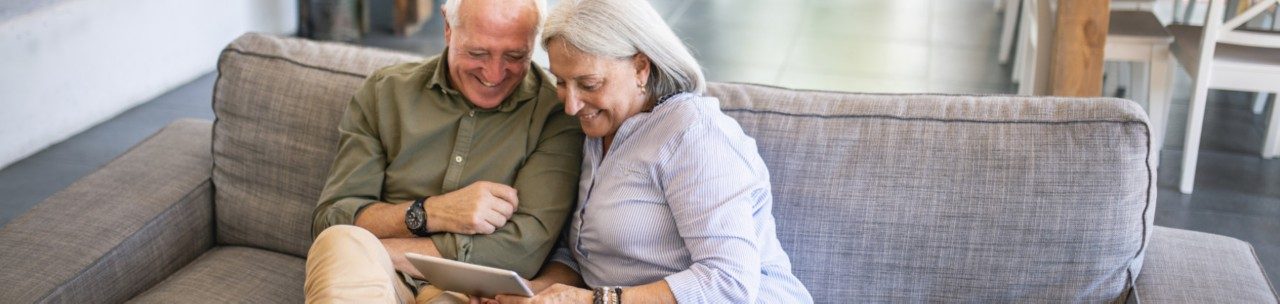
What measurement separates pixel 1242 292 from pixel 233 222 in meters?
1.80

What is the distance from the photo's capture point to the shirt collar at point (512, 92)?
1.99 meters

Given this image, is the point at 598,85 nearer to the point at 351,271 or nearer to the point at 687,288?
the point at 687,288

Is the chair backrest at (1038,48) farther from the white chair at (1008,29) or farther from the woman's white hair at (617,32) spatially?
the woman's white hair at (617,32)

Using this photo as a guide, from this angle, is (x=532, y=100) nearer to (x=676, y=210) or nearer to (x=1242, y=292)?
(x=676, y=210)

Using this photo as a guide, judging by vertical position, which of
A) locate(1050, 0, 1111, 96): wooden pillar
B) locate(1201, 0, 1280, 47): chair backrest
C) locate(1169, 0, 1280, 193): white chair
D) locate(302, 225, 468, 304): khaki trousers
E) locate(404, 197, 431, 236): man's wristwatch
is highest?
locate(302, 225, 468, 304): khaki trousers

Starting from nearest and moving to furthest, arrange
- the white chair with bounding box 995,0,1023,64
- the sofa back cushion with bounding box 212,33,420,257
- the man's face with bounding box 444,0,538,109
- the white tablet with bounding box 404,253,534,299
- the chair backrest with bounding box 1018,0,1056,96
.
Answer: the white tablet with bounding box 404,253,534,299 → the man's face with bounding box 444,0,538,109 → the sofa back cushion with bounding box 212,33,420,257 → the chair backrest with bounding box 1018,0,1056,96 → the white chair with bounding box 995,0,1023,64

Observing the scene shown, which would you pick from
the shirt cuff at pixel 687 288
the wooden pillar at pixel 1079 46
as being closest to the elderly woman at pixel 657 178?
the shirt cuff at pixel 687 288

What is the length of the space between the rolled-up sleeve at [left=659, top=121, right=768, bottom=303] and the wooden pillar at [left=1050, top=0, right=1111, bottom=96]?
4.68 feet

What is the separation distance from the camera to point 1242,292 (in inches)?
70.7

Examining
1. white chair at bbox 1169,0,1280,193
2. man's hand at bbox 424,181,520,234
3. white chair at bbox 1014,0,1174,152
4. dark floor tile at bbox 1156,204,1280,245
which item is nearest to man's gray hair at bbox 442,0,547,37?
man's hand at bbox 424,181,520,234

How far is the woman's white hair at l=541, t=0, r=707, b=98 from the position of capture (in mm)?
1729

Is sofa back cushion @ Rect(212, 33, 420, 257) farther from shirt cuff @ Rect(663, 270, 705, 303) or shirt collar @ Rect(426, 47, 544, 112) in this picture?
shirt cuff @ Rect(663, 270, 705, 303)

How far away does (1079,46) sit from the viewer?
283 centimetres

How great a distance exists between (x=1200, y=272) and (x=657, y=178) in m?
0.90
